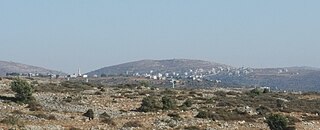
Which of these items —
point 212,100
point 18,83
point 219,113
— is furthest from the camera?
point 212,100

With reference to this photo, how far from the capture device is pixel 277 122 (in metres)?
41.9

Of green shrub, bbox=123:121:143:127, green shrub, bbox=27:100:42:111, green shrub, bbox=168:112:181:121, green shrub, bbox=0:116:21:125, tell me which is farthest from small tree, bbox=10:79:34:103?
green shrub, bbox=123:121:143:127

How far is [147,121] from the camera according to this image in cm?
4116

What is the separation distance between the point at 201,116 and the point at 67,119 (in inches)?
432

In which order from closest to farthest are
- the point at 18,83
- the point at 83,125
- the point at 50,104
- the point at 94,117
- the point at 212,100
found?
1. the point at 83,125
2. the point at 94,117
3. the point at 50,104
4. the point at 18,83
5. the point at 212,100

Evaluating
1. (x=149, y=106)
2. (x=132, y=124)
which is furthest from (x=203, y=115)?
(x=132, y=124)

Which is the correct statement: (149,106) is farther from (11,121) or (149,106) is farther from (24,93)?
(11,121)

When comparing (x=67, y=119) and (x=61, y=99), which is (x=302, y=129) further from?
(x=61, y=99)

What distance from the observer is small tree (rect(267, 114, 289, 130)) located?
136 ft

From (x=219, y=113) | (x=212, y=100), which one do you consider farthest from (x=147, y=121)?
(x=212, y=100)

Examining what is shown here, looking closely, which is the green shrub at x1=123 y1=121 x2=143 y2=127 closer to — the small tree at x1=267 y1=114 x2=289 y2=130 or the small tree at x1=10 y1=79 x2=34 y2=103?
the small tree at x1=267 y1=114 x2=289 y2=130

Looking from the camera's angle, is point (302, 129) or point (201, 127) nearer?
point (201, 127)

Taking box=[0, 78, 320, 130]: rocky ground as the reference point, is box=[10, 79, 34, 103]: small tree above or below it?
above

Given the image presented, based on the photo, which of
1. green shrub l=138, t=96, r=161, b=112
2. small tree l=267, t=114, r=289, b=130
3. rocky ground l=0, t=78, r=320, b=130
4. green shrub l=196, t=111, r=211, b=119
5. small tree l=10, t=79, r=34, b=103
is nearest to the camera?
rocky ground l=0, t=78, r=320, b=130
